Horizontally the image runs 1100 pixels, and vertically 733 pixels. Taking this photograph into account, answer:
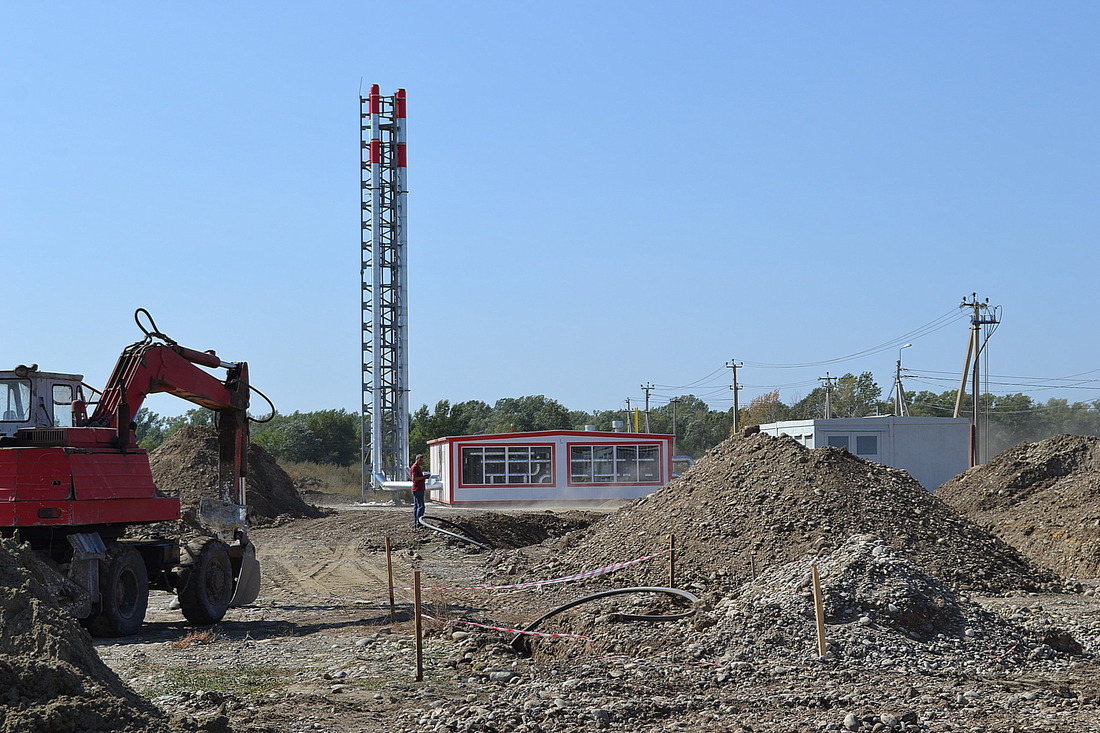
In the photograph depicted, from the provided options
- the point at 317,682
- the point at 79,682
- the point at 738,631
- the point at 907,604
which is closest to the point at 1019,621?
the point at 907,604

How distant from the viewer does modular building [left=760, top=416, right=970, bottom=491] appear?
153 feet

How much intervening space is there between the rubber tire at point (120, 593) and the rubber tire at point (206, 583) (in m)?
0.56

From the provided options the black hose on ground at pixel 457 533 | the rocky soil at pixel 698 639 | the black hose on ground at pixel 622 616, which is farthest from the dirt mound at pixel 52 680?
the black hose on ground at pixel 457 533

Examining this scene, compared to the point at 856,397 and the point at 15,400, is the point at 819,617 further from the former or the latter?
the point at 856,397

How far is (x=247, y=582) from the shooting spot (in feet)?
54.0

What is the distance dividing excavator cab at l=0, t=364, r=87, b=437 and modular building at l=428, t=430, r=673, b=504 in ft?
95.5

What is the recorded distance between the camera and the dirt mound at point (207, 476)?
37406 millimetres

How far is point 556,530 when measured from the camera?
31453mm

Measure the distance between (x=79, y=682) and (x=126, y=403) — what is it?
7.95 m

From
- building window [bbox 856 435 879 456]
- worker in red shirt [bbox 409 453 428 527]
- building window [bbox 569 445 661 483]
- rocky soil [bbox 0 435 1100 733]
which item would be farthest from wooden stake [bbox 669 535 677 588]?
building window [bbox 856 435 879 456]

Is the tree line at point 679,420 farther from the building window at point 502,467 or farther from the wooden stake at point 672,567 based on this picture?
the wooden stake at point 672,567

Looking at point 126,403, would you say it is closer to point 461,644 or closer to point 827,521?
point 461,644

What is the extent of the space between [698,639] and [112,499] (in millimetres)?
7254

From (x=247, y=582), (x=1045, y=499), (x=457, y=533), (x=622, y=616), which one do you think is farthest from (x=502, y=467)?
(x=622, y=616)
